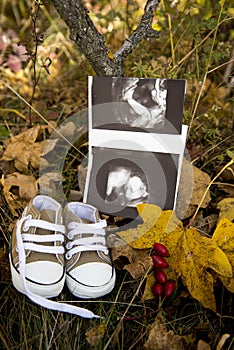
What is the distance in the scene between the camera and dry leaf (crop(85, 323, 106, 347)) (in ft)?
3.31

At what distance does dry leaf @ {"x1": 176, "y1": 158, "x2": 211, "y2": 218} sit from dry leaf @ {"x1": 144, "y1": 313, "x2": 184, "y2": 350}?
1.46ft

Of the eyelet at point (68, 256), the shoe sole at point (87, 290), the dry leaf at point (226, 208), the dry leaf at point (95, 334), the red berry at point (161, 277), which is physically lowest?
the dry leaf at point (95, 334)

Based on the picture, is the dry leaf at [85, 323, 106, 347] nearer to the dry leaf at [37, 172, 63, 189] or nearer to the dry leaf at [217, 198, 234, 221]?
the dry leaf at [217, 198, 234, 221]

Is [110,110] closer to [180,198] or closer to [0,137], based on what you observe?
[180,198]

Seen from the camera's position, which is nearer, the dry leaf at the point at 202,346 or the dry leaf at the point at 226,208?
the dry leaf at the point at 202,346

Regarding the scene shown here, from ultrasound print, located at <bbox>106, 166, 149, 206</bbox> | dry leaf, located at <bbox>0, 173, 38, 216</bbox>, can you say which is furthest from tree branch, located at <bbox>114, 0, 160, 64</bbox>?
dry leaf, located at <bbox>0, 173, 38, 216</bbox>

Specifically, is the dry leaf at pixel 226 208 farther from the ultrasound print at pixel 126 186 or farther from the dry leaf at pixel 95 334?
the dry leaf at pixel 95 334

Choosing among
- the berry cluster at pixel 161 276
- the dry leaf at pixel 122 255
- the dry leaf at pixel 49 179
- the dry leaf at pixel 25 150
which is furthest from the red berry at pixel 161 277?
the dry leaf at pixel 25 150

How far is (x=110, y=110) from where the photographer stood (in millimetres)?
1412

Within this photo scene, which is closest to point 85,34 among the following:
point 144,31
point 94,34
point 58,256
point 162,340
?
point 94,34

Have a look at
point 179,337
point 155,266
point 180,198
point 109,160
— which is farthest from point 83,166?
point 179,337

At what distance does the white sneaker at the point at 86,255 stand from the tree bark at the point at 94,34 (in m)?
0.48

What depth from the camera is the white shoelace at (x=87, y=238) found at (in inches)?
48.6

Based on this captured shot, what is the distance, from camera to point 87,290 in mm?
1147
